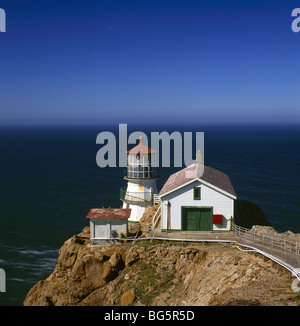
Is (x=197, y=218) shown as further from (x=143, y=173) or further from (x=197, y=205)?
(x=143, y=173)

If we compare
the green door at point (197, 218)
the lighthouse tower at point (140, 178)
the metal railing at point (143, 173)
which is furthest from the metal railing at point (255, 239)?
the metal railing at point (143, 173)

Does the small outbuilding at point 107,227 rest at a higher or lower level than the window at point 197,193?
lower

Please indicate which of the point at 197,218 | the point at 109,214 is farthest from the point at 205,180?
the point at 109,214

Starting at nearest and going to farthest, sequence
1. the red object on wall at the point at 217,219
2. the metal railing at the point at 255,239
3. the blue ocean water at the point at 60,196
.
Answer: the metal railing at the point at 255,239, the red object on wall at the point at 217,219, the blue ocean water at the point at 60,196

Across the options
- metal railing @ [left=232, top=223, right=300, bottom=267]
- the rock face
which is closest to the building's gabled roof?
metal railing @ [left=232, top=223, right=300, bottom=267]

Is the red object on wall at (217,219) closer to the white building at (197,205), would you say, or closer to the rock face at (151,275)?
the white building at (197,205)
